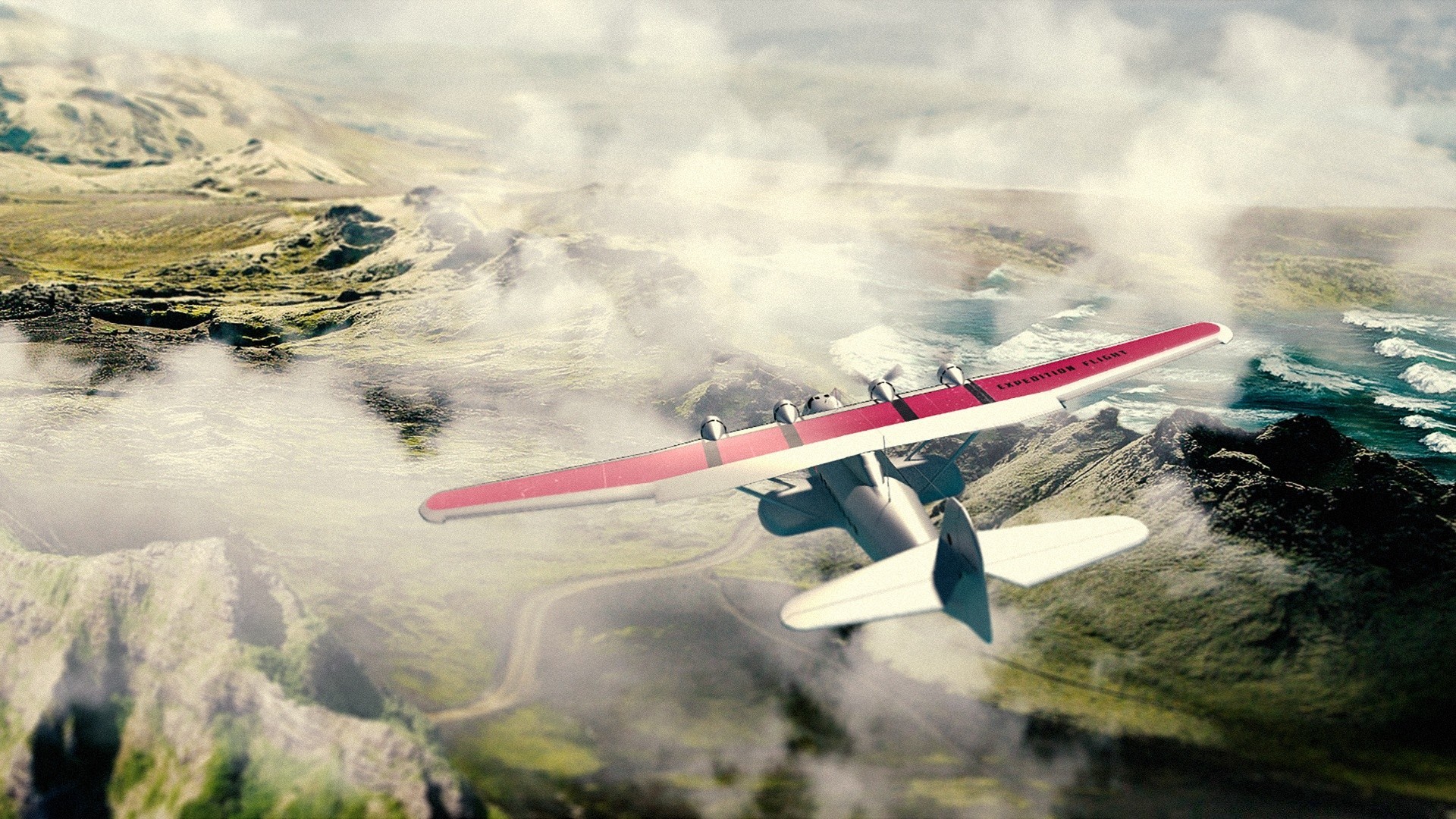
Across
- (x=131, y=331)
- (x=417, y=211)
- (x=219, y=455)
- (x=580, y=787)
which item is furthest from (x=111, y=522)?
(x=417, y=211)

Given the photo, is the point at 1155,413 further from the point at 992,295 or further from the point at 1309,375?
the point at 992,295

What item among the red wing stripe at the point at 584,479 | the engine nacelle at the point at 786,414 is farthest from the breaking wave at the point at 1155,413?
the red wing stripe at the point at 584,479

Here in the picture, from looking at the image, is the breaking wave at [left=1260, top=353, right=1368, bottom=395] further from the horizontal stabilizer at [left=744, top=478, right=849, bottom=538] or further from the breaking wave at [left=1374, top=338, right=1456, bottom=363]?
the horizontal stabilizer at [left=744, top=478, right=849, bottom=538]

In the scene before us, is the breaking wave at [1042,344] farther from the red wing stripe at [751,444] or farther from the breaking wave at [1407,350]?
the red wing stripe at [751,444]

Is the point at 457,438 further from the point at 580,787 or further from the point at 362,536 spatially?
the point at 580,787

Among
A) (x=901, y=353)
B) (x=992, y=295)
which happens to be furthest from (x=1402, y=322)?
(x=901, y=353)

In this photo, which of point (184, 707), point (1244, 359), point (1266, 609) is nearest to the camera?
point (184, 707)
